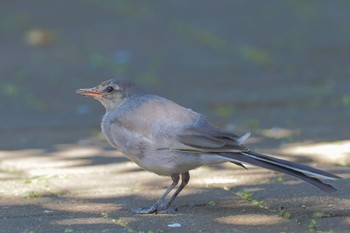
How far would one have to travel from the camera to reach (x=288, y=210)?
202 inches

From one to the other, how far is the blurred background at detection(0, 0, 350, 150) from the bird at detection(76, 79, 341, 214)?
8.96ft

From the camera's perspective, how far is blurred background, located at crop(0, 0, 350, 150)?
30.8 ft

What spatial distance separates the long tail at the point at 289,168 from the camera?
477cm

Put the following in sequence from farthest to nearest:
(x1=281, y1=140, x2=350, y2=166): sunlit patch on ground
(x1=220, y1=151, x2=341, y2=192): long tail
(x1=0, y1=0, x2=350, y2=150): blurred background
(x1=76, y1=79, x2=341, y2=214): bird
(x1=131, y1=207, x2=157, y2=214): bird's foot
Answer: (x1=0, y1=0, x2=350, y2=150): blurred background < (x1=281, y1=140, x2=350, y2=166): sunlit patch on ground < (x1=131, y1=207, x2=157, y2=214): bird's foot < (x1=76, y1=79, x2=341, y2=214): bird < (x1=220, y1=151, x2=341, y2=192): long tail

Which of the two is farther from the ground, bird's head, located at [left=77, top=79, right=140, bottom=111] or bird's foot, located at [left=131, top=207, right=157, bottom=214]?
bird's head, located at [left=77, top=79, right=140, bottom=111]

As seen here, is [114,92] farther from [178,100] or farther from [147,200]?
[178,100]

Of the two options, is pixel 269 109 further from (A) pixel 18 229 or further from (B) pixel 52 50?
(A) pixel 18 229

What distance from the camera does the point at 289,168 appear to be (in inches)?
190

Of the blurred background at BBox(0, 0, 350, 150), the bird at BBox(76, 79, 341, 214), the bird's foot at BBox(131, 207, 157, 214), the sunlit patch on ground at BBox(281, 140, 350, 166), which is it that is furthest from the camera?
the blurred background at BBox(0, 0, 350, 150)

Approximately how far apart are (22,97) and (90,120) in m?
1.44

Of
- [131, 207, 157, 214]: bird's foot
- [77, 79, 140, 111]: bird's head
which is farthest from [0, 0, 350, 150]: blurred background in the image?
[131, 207, 157, 214]: bird's foot

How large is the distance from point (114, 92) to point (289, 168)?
139 cm

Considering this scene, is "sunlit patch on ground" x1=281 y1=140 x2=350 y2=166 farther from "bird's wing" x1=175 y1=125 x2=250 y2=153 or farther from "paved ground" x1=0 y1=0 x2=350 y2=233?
"bird's wing" x1=175 y1=125 x2=250 y2=153

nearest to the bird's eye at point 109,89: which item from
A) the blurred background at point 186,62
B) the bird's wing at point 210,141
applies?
the bird's wing at point 210,141
